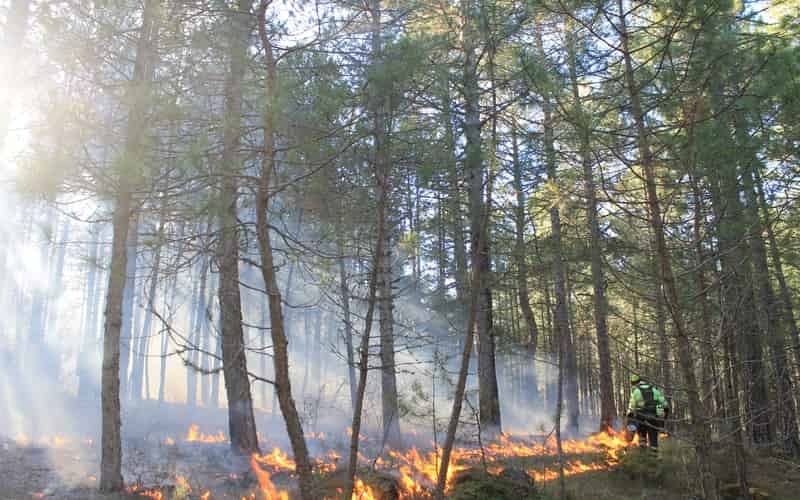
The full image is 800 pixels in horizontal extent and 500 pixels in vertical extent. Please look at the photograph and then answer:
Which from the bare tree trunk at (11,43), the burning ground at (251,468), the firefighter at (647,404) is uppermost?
the bare tree trunk at (11,43)

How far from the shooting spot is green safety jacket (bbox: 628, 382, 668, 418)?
9.69 m

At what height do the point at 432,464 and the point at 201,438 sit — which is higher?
the point at 432,464

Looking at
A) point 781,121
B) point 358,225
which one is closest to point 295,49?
point 358,225

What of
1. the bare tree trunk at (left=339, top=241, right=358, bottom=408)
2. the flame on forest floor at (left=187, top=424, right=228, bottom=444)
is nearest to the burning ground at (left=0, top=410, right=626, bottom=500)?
the flame on forest floor at (left=187, top=424, right=228, bottom=444)

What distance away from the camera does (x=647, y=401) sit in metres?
9.74

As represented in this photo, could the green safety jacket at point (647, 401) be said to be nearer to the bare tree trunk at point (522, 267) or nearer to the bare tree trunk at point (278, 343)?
the bare tree trunk at point (522, 267)

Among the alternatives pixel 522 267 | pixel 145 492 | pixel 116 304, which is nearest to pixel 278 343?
pixel 116 304

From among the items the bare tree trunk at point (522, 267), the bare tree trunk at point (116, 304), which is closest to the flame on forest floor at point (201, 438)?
the bare tree trunk at point (116, 304)

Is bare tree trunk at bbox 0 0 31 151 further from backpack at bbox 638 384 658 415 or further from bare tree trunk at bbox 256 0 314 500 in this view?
backpack at bbox 638 384 658 415

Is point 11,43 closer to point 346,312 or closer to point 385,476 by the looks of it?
point 346,312

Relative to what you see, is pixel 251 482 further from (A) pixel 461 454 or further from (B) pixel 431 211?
(B) pixel 431 211

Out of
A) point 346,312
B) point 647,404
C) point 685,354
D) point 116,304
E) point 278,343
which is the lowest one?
point 647,404

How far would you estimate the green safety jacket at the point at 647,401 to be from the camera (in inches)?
381

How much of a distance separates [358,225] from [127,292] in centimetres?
1528
